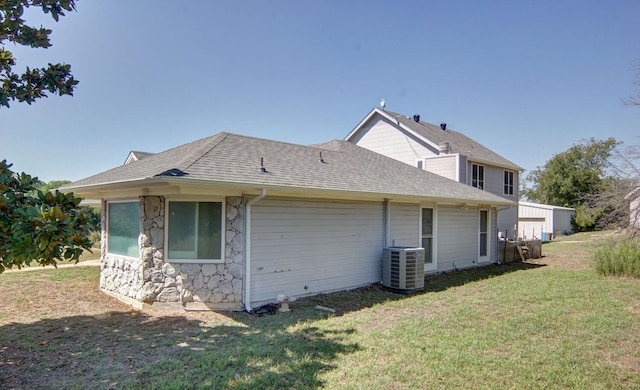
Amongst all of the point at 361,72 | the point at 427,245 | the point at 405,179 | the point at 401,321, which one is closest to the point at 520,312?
the point at 401,321

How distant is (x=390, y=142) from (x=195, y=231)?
14339mm

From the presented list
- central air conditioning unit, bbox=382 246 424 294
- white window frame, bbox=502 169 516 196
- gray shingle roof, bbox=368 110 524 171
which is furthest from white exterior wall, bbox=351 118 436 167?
central air conditioning unit, bbox=382 246 424 294

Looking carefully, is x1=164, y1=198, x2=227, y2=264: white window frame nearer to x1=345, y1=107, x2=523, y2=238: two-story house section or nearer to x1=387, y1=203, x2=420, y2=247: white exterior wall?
x1=387, y1=203, x2=420, y2=247: white exterior wall

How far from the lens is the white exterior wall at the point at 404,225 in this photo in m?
9.80

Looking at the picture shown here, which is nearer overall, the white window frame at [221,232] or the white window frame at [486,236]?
the white window frame at [221,232]

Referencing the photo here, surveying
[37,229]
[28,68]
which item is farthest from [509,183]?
[37,229]

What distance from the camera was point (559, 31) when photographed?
34.5ft

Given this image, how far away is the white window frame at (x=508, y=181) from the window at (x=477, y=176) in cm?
266

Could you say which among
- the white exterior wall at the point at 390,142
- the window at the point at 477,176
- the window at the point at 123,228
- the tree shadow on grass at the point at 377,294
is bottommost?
the tree shadow on grass at the point at 377,294

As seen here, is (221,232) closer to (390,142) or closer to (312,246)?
(312,246)

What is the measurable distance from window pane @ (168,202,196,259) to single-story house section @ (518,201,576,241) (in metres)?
25.4

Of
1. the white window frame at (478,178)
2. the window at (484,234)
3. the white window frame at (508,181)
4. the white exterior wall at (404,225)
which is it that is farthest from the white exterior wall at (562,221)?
the white exterior wall at (404,225)

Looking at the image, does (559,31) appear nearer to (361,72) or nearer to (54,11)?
(361,72)

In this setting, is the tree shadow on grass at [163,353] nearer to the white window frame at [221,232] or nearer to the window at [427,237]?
the white window frame at [221,232]
